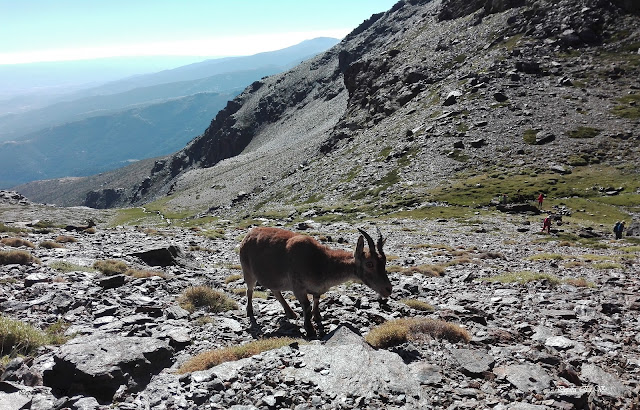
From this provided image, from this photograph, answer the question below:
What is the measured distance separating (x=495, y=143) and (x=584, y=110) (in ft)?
64.2

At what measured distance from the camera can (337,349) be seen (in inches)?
345

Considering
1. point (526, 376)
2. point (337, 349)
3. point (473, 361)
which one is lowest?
point (473, 361)

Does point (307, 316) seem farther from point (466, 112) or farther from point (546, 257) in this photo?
point (466, 112)

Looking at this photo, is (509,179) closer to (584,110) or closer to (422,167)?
(422,167)

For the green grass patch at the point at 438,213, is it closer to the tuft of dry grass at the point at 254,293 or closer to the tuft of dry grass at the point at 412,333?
the tuft of dry grass at the point at 254,293

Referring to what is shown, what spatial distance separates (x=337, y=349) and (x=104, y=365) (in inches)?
189

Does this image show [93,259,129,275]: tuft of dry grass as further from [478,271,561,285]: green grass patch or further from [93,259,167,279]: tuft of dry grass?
[478,271,561,285]: green grass patch

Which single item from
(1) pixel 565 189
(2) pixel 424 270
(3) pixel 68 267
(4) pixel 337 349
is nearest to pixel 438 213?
(1) pixel 565 189

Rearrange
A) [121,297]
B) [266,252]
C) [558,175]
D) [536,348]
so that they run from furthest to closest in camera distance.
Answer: [558,175] → [121,297] → [266,252] → [536,348]

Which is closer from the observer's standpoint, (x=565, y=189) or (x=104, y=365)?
(x=104, y=365)

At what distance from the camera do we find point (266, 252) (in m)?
12.8

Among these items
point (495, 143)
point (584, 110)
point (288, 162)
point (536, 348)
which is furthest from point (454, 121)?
point (536, 348)

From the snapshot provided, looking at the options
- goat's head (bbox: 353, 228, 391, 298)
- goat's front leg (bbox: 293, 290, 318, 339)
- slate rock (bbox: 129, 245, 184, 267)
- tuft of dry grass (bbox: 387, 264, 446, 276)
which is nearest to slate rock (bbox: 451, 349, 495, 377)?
goat's head (bbox: 353, 228, 391, 298)

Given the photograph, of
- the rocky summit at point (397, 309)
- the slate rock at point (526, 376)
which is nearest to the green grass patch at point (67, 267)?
the rocky summit at point (397, 309)
